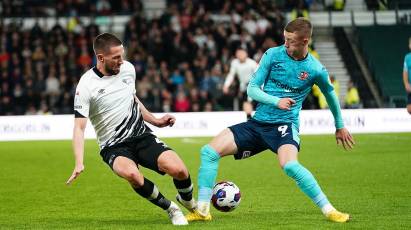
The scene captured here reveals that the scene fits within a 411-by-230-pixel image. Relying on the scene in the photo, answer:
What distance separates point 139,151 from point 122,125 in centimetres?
31

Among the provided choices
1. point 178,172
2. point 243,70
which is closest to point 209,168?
point 178,172

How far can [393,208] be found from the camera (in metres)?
9.97

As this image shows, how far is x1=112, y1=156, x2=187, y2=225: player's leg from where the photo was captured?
28.5 feet

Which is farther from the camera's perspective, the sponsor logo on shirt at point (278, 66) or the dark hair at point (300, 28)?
the sponsor logo on shirt at point (278, 66)

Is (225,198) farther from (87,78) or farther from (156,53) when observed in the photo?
(156,53)

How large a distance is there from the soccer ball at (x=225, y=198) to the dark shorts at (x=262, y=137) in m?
0.37

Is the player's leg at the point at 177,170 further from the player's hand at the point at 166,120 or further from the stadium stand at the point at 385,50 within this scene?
the stadium stand at the point at 385,50

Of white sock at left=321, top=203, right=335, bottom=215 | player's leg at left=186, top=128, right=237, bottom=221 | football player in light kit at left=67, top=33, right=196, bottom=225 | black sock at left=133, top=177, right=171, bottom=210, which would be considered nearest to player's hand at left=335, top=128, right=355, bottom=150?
white sock at left=321, top=203, right=335, bottom=215

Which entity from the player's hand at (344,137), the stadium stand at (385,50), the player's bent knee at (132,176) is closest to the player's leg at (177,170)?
the player's bent knee at (132,176)

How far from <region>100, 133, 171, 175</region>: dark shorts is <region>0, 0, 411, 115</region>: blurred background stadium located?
55.2 feet

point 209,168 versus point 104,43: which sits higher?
point 104,43

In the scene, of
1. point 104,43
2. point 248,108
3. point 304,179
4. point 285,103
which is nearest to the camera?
point 285,103

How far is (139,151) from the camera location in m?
9.01

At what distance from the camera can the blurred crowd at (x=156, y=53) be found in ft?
86.6
